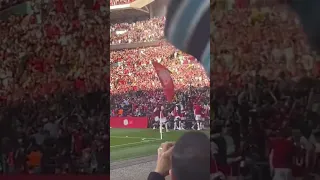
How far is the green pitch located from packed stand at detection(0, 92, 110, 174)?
1538 millimetres

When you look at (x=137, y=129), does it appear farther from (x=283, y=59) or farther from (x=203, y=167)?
(x=283, y=59)

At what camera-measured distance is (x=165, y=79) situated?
8188 mm

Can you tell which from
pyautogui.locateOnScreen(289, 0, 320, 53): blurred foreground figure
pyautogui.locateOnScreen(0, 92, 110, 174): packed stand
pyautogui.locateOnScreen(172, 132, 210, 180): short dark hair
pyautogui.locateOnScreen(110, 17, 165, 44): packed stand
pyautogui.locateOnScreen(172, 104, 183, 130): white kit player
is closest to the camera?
pyautogui.locateOnScreen(289, 0, 320, 53): blurred foreground figure

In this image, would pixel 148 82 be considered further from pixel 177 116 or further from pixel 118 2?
pixel 118 2

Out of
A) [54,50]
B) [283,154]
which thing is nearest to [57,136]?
[54,50]

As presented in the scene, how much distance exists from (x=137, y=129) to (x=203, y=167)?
5.37 ft

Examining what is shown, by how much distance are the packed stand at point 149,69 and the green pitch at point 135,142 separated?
32.4 inches

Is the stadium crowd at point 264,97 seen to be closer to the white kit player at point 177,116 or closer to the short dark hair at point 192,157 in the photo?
the short dark hair at point 192,157

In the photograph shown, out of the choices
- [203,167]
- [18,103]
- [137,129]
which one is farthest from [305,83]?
[18,103]

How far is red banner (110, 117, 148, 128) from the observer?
26.8 ft

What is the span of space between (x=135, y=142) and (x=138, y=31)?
2176 millimetres

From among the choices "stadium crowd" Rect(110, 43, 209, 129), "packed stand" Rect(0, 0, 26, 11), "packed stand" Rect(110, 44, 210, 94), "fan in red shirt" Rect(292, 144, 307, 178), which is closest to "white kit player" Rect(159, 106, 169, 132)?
"stadium crowd" Rect(110, 43, 209, 129)

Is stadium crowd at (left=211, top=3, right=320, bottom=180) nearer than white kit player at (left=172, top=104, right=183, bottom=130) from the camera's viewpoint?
Yes

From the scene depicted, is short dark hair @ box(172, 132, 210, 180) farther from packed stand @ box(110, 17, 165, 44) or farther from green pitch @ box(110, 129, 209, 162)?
packed stand @ box(110, 17, 165, 44)
